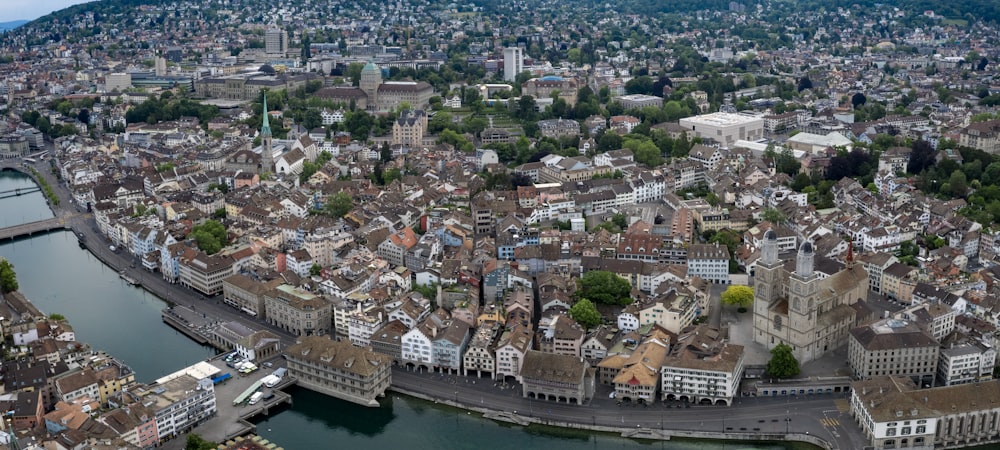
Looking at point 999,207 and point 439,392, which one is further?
point 999,207

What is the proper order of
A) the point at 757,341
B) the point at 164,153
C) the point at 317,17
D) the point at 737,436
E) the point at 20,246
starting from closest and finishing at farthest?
the point at 737,436
the point at 757,341
the point at 20,246
the point at 164,153
the point at 317,17

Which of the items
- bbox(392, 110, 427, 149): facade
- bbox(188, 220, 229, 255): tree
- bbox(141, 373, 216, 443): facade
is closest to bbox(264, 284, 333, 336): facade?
bbox(141, 373, 216, 443): facade

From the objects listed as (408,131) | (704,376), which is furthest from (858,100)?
(704,376)

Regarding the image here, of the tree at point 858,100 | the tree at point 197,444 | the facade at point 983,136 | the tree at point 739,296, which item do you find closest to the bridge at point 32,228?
the tree at point 197,444

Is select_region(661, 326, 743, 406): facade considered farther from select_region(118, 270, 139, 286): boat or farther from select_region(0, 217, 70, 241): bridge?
select_region(0, 217, 70, 241): bridge

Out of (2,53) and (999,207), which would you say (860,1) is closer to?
(999,207)

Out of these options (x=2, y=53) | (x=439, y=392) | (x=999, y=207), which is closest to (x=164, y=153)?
(x=439, y=392)

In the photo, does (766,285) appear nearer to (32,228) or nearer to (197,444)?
(197,444)
